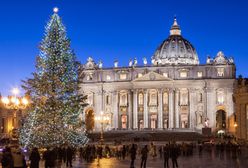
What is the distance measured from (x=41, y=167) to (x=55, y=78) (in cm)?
775

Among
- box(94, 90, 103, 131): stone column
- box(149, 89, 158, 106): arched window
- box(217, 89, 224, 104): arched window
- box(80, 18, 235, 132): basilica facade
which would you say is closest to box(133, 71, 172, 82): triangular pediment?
box(80, 18, 235, 132): basilica facade

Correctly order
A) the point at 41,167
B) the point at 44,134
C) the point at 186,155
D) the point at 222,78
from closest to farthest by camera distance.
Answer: the point at 41,167 → the point at 44,134 → the point at 186,155 → the point at 222,78

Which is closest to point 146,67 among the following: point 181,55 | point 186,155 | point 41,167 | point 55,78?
point 181,55

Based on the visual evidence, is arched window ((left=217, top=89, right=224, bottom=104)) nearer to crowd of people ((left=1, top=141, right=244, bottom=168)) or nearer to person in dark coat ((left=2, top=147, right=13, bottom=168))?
crowd of people ((left=1, top=141, right=244, bottom=168))

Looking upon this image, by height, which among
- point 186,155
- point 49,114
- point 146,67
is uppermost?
point 146,67

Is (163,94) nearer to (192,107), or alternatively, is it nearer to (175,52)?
(192,107)

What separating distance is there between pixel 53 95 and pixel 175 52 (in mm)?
81851

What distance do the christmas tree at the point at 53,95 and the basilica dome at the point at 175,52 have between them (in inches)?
3062

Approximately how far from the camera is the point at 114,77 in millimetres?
95562

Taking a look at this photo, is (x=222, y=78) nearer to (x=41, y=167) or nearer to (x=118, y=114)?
(x=118, y=114)

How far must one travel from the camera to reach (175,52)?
111812 millimetres

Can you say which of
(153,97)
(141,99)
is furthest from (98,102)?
(153,97)

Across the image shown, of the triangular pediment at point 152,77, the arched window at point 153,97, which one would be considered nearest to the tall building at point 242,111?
the triangular pediment at point 152,77

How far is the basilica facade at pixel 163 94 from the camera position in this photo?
298ft
